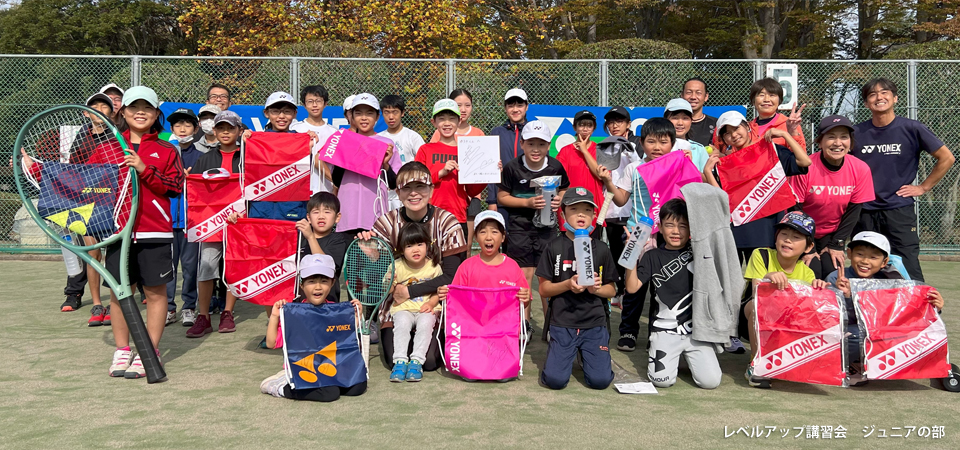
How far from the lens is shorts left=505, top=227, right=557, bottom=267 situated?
18.5 ft

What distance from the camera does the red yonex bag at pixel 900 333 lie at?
4.21 meters

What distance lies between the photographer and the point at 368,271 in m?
4.90

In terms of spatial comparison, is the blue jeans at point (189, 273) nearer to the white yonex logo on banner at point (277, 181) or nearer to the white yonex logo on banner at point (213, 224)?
the white yonex logo on banner at point (213, 224)

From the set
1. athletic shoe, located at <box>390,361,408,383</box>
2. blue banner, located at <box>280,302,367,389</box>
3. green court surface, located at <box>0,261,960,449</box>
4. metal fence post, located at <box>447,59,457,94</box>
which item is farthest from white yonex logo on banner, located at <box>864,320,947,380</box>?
metal fence post, located at <box>447,59,457,94</box>

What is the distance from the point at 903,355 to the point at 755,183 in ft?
5.12

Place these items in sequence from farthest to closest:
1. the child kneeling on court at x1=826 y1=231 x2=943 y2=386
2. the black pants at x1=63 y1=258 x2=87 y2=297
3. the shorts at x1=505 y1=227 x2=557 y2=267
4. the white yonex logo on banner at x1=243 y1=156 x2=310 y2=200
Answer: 1. the black pants at x1=63 y1=258 x2=87 y2=297
2. the white yonex logo on banner at x1=243 y1=156 x2=310 y2=200
3. the shorts at x1=505 y1=227 x2=557 y2=267
4. the child kneeling on court at x1=826 y1=231 x2=943 y2=386

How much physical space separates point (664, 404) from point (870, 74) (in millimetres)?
8459

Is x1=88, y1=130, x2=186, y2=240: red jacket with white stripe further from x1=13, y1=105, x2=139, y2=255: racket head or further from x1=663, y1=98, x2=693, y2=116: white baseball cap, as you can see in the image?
x1=663, y1=98, x2=693, y2=116: white baseball cap

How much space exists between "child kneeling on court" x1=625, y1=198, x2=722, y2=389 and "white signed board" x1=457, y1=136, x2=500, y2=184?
1.50 m

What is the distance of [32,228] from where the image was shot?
34.7 feet

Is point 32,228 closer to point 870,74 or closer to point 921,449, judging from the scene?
point 921,449

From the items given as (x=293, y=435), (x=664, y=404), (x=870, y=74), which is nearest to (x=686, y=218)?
(x=664, y=404)

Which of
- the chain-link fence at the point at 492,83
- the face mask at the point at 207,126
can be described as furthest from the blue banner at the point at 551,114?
the face mask at the point at 207,126

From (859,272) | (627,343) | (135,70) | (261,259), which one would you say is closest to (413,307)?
(261,259)
